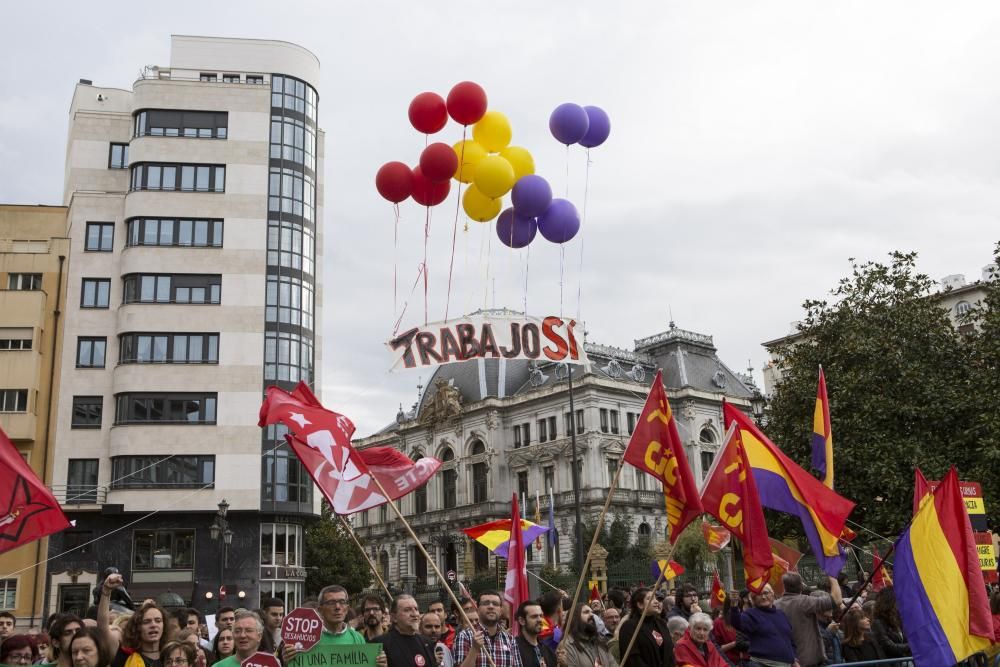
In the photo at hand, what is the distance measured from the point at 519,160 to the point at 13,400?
102ft

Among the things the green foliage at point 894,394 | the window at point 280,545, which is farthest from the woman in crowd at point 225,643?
the window at point 280,545

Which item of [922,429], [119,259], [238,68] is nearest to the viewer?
[922,429]

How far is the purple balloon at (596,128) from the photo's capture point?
18.5 meters

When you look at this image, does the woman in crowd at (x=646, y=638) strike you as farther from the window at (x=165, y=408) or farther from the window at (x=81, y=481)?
the window at (x=81, y=481)

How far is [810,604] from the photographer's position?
10.8m

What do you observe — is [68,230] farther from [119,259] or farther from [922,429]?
[922,429]

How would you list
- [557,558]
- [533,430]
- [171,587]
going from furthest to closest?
[533,430]
[557,558]
[171,587]

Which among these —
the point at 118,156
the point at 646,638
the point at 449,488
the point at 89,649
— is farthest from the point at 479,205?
the point at 449,488

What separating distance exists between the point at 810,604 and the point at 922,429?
1907 centimetres

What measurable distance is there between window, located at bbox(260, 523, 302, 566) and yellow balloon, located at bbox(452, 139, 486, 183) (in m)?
29.3

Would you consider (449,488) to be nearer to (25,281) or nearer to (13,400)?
(25,281)

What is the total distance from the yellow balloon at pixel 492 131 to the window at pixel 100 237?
3092cm

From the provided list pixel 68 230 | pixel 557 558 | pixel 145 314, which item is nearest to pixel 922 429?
pixel 145 314

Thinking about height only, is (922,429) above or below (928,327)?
below
